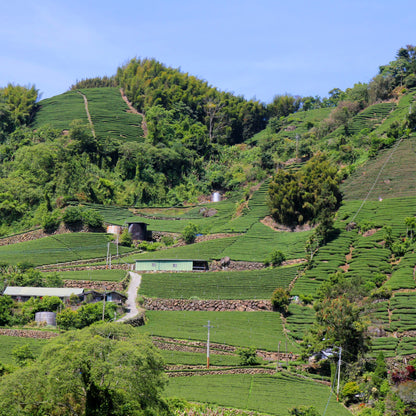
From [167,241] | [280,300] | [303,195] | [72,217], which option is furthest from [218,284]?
[72,217]

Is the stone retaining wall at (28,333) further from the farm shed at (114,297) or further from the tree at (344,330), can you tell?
the tree at (344,330)

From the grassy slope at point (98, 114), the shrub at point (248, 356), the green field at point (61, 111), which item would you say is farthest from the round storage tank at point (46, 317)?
the green field at point (61, 111)

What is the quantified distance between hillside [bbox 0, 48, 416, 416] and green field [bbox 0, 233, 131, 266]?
0.33 meters

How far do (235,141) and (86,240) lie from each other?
6039 centimetres

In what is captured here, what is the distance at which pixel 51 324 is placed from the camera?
2517 inches

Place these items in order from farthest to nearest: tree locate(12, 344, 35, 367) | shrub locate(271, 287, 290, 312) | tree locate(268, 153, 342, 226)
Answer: tree locate(268, 153, 342, 226), shrub locate(271, 287, 290, 312), tree locate(12, 344, 35, 367)

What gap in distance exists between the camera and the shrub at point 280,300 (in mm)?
69750

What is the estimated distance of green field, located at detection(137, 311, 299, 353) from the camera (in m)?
62.0

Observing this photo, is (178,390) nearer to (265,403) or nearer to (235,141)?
(265,403)

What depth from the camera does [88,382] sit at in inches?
1587

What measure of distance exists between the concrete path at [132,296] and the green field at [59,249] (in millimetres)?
8285

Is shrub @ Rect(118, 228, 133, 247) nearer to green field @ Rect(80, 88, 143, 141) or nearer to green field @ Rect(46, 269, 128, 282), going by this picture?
green field @ Rect(46, 269, 128, 282)

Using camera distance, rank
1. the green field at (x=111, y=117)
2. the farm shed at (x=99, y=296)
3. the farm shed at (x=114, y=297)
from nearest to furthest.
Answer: the farm shed at (x=99, y=296) → the farm shed at (x=114, y=297) → the green field at (x=111, y=117)

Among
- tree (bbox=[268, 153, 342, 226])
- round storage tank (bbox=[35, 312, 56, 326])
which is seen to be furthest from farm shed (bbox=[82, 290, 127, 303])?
tree (bbox=[268, 153, 342, 226])
